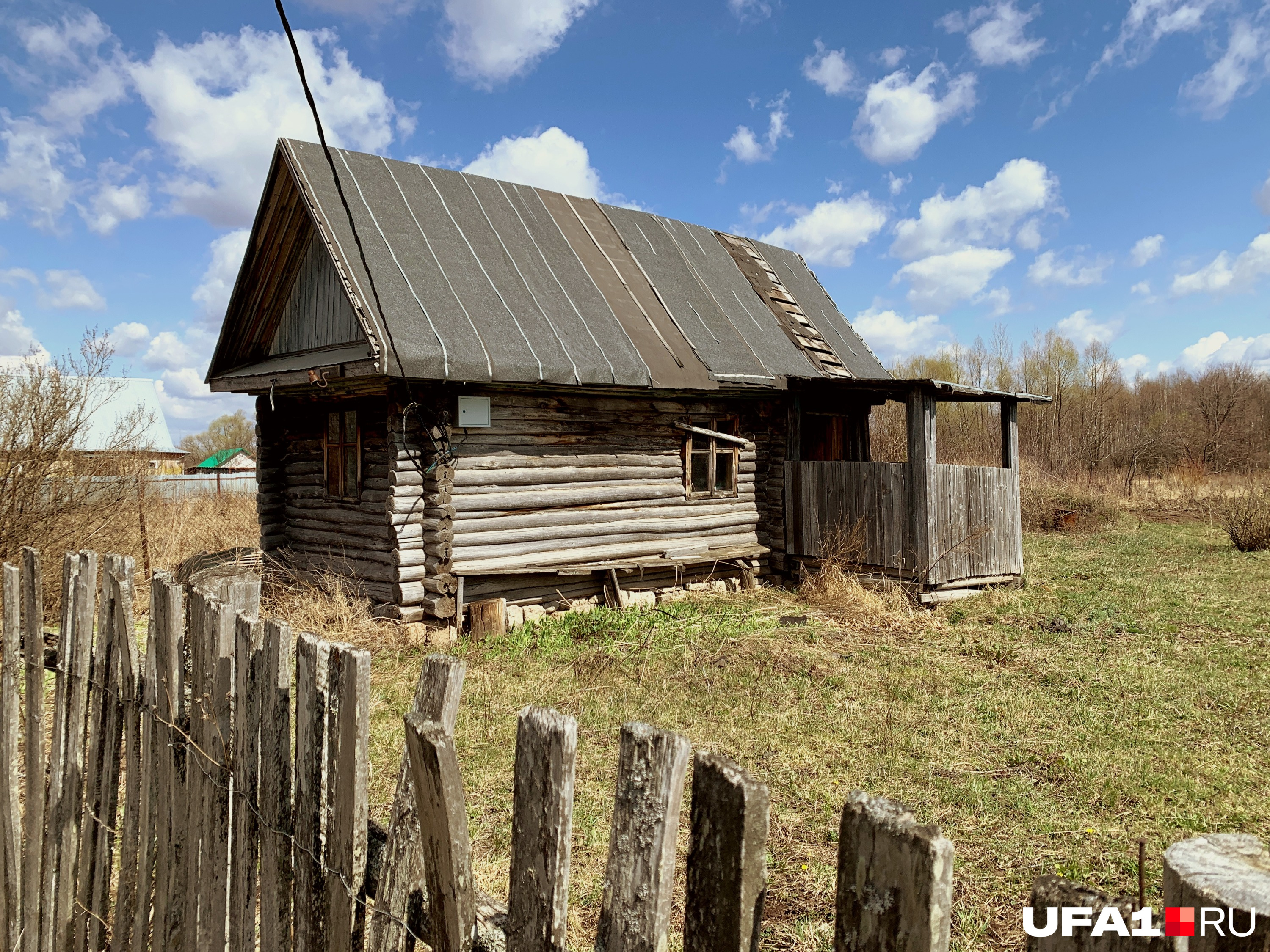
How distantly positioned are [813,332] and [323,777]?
13.5 m

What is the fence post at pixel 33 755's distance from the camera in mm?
3291

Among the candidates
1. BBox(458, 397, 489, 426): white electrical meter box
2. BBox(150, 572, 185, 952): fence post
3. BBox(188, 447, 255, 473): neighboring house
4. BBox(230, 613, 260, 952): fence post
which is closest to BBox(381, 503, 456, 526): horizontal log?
BBox(458, 397, 489, 426): white electrical meter box

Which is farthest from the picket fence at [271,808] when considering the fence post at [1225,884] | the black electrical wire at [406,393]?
the black electrical wire at [406,393]

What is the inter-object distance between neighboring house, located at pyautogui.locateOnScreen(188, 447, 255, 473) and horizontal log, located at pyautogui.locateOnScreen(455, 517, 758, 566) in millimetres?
31645

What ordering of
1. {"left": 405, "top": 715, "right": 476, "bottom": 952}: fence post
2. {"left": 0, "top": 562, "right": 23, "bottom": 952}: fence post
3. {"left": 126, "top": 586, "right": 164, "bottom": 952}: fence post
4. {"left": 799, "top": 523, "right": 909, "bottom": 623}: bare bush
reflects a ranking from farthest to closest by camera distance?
{"left": 799, "top": 523, "right": 909, "bottom": 623}: bare bush < {"left": 0, "top": 562, "right": 23, "bottom": 952}: fence post < {"left": 126, "top": 586, "right": 164, "bottom": 952}: fence post < {"left": 405, "top": 715, "right": 476, "bottom": 952}: fence post

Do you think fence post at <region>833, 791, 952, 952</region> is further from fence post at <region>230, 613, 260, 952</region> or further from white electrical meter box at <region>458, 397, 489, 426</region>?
white electrical meter box at <region>458, 397, 489, 426</region>

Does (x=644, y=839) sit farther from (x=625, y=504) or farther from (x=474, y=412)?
(x=625, y=504)

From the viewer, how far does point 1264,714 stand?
6375mm

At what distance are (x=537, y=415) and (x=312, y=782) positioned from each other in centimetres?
820

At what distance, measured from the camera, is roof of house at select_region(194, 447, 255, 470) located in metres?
44.6

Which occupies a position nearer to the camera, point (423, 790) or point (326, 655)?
point (423, 790)

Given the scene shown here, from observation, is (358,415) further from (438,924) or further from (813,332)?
(438,924)

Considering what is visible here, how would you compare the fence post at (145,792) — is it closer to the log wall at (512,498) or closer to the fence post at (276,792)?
the fence post at (276,792)

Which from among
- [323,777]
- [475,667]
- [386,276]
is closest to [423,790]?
[323,777]
